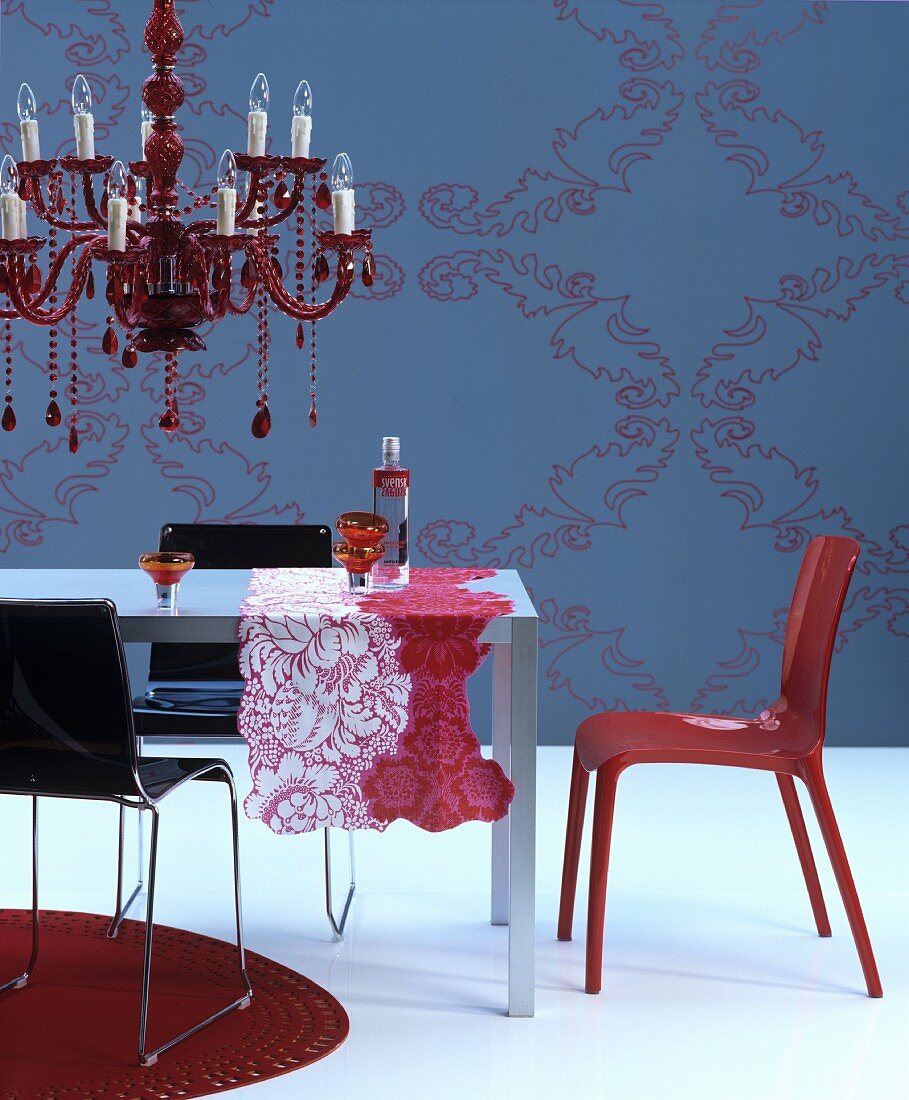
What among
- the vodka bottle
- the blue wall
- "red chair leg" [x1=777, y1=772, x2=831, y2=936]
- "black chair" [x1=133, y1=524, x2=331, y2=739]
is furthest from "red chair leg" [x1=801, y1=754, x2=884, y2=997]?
the blue wall

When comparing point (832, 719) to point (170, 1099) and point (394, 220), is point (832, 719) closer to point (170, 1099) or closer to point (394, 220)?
point (394, 220)

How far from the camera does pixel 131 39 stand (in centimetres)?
409

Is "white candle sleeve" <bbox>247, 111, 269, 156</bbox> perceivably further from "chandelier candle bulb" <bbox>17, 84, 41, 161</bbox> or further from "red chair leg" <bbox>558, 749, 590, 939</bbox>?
"red chair leg" <bbox>558, 749, 590, 939</bbox>

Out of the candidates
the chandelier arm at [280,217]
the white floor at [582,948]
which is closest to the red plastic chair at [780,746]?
the white floor at [582,948]

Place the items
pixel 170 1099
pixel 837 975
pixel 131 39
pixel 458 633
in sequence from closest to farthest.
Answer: pixel 170 1099 < pixel 458 633 < pixel 837 975 < pixel 131 39

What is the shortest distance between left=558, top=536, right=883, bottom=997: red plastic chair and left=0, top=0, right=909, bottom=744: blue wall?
1557mm

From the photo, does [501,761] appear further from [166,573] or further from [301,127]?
[301,127]

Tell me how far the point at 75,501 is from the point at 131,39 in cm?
145

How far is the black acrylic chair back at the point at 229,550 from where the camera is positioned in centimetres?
307

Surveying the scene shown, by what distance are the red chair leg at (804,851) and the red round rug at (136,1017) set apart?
3.17 ft

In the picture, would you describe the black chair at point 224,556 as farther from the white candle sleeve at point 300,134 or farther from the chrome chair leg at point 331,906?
the white candle sleeve at point 300,134

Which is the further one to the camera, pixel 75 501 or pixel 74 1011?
pixel 75 501

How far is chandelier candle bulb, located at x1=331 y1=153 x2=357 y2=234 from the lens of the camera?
2246 mm

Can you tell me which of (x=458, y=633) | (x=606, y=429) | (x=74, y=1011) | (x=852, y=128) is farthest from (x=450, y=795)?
(x=852, y=128)
